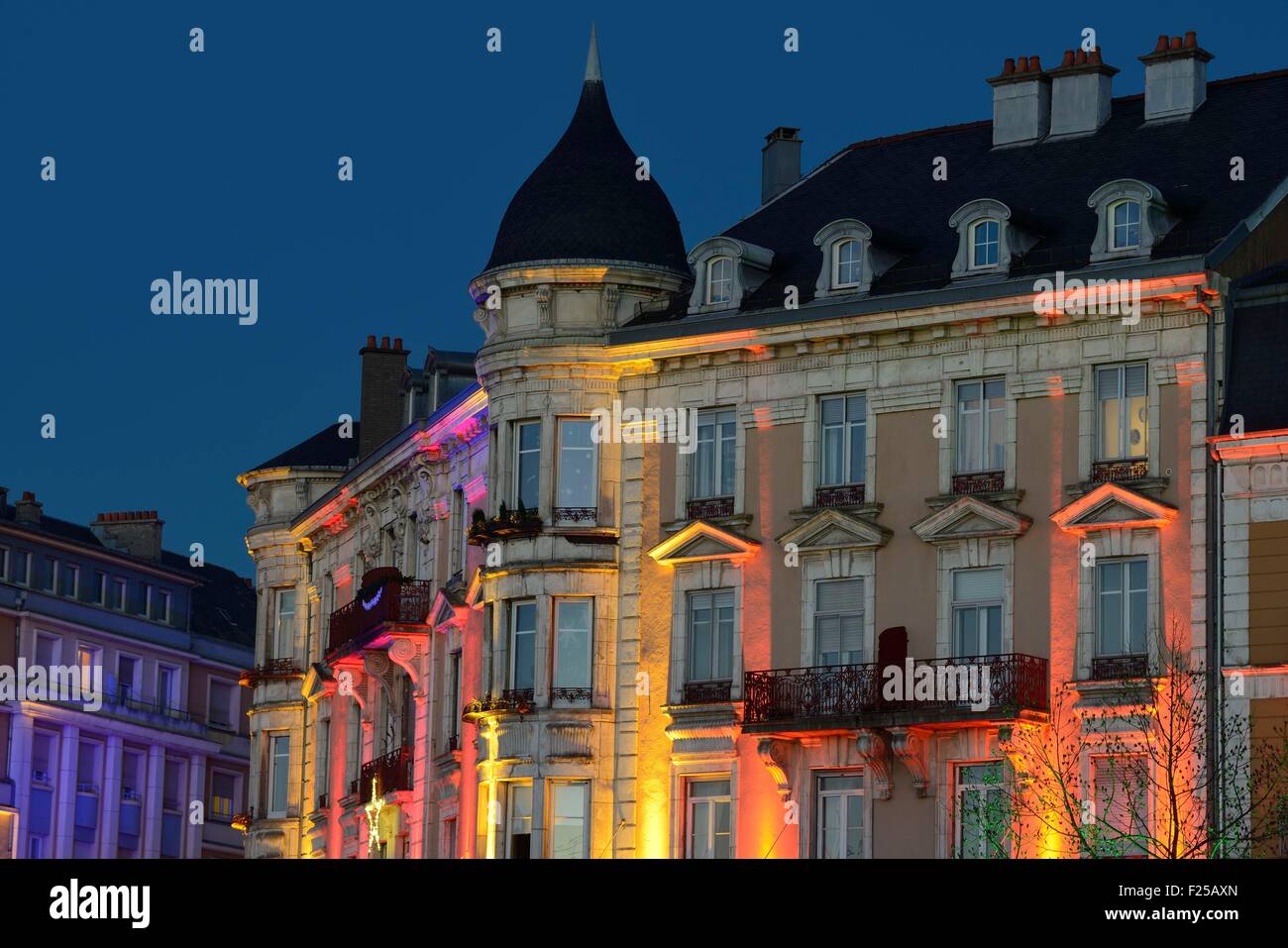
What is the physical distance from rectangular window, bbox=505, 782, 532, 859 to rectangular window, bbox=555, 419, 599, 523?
16.0 ft

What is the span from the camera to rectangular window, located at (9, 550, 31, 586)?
311 feet

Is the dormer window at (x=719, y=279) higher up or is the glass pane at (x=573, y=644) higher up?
the dormer window at (x=719, y=279)

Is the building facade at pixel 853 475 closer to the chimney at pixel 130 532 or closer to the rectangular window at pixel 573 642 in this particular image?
the rectangular window at pixel 573 642

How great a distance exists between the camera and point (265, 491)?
77.0m

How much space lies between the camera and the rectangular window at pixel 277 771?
74.8 metres

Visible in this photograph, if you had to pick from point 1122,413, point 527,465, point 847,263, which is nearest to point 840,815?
point 1122,413

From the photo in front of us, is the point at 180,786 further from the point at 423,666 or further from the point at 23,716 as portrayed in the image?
the point at 423,666

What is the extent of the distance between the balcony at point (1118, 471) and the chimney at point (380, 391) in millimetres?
24667

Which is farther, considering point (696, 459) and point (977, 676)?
point (696, 459)

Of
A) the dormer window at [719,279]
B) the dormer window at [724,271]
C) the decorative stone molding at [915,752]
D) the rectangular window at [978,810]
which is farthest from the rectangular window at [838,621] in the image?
the dormer window at [719,279]

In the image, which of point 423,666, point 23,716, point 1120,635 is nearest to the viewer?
point 1120,635
